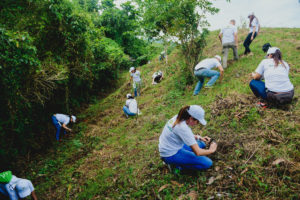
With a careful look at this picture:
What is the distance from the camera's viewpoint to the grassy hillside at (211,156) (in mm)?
2617

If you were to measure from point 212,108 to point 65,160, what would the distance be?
5400mm

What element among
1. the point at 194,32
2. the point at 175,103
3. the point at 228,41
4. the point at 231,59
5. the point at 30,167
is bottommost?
the point at 30,167

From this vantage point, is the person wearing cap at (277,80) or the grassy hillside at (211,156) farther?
the person wearing cap at (277,80)

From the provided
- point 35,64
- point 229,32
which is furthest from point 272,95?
point 35,64

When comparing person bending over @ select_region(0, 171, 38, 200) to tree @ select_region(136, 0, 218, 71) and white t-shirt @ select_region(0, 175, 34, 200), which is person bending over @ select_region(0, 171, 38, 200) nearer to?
white t-shirt @ select_region(0, 175, 34, 200)

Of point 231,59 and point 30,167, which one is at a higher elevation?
point 231,59

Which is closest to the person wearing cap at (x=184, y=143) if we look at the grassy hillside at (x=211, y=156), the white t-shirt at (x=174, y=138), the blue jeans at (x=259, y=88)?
the white t-shirt at (x=174, y=138)

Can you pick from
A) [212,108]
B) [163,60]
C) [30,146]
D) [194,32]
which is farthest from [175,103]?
[163,60]

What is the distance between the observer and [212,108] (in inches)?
188

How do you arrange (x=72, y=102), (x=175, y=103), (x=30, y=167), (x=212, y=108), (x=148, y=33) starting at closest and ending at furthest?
(x=212, y=108)
(x=30, y=167)
(x=175, y=103)
(x=148, y=33)
(x=72, y=102)

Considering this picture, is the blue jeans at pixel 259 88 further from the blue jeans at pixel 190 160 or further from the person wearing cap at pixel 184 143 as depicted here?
the blue jeans at pixel 190 160

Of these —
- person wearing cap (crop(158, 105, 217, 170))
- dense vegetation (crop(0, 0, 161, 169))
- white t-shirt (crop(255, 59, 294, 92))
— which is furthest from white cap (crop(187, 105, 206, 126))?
dense vegetation (crop(0, 0, 161, 169))

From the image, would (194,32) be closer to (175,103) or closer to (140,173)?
(175,103)

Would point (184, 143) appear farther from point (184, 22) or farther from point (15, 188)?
point (184, 22)
